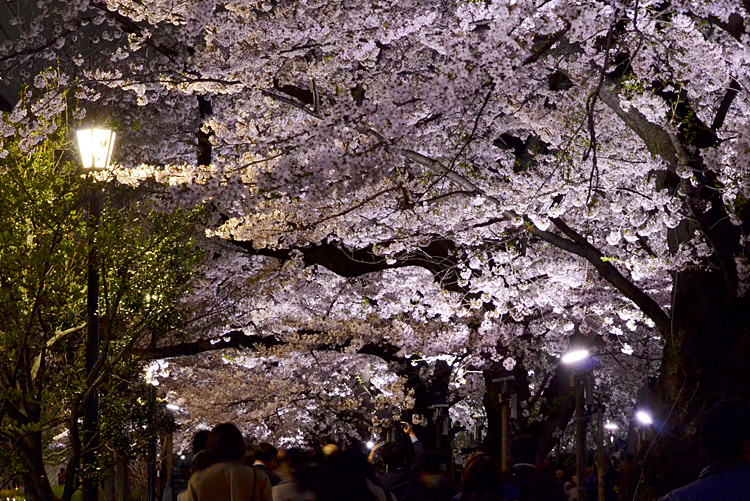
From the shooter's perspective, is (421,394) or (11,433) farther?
(421,394)

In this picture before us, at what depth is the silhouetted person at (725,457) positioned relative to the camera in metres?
3.12

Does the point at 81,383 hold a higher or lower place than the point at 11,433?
higher

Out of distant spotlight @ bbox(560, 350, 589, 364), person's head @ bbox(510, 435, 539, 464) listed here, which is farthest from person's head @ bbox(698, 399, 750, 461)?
distant spotlight @ bbox(560, 350, 589, 364)

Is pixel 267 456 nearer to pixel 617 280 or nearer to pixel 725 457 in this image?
pixel 617 280

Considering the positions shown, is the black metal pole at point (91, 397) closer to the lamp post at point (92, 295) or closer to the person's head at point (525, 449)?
the lamp post at point (92, 295)

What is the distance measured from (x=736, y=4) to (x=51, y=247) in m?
6.58

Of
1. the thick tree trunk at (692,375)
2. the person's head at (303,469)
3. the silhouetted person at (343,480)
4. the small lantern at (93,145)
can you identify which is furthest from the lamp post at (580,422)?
the small lantern at (93,145)

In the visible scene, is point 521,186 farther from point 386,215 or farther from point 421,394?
point 421,394

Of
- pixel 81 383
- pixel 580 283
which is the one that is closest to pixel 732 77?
pixel 580 283

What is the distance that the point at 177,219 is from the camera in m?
10.8

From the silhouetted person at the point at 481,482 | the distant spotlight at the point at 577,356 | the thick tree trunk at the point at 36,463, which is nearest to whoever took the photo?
the silhouetted person at the point at 481,482

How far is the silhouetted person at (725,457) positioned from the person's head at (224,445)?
293 cm

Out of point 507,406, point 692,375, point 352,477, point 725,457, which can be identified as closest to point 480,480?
point 352,477

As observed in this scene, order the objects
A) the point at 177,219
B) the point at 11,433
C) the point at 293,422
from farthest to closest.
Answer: the point at 293,422 → the point at 177,219 → the point at 11,433
